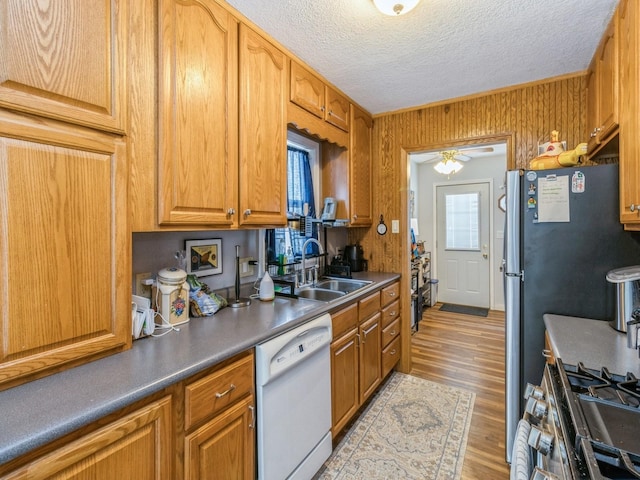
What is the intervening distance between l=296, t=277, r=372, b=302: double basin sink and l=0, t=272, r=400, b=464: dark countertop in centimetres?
66

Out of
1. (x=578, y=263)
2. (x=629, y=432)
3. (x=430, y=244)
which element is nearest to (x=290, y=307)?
(x=629, y=432)

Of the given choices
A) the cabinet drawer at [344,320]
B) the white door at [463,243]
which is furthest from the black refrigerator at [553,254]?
the white door at [463,243]

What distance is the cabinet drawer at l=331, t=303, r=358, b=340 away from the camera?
1843mm

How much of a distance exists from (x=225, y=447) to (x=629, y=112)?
6.99ft

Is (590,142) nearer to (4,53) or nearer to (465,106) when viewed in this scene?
(465,106)

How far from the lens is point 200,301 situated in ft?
5.07

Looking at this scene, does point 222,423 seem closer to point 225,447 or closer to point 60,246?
point 225,447

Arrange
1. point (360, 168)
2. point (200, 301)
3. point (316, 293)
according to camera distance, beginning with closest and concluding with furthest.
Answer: point (200, 301), point (316, 293), point (360, 168)

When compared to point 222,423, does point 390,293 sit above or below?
above

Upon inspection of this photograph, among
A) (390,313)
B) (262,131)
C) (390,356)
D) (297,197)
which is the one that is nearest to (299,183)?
(297,197)

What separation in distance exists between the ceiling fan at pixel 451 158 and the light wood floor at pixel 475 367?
2.04 m

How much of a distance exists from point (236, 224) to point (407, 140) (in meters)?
1.94

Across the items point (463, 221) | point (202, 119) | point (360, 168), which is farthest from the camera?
point (463, 221)

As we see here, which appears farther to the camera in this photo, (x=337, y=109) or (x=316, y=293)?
(x=337, y=109)
